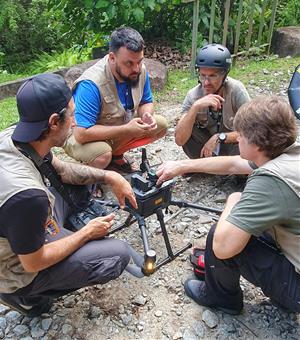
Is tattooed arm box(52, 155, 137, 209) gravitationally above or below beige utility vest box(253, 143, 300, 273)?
below

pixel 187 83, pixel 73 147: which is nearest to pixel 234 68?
pixel 187 83

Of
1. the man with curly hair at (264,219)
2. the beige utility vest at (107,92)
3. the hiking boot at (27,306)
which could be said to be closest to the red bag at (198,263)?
the man with curly hair at (264,219)

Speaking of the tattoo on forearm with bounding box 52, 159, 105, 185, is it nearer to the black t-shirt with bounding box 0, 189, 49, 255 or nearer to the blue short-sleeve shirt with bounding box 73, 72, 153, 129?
the blue short-sleeve shirt with bounding box 73, 72, 153, 129

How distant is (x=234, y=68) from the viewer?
7219 mm

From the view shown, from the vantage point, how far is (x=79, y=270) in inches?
97.3

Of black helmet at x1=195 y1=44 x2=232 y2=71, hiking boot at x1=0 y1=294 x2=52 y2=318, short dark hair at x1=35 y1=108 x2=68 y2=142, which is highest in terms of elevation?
short dark hair at x1=35 y1=108 x2=68 y2=142

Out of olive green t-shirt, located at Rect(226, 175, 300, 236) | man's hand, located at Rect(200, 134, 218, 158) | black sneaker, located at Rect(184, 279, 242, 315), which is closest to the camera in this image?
olive green t-shirt, located at Rect(226, 175, 300, 236)

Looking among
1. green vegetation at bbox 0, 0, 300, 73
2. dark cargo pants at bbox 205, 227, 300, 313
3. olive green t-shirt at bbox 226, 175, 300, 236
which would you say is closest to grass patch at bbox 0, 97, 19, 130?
green vegetation at bbox 0, 0, 300, 73

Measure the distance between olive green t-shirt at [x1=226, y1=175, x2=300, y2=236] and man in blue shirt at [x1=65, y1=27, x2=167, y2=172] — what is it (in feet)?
6.05

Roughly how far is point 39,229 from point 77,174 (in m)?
0.93

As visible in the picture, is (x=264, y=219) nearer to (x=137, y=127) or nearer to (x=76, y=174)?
(x=76, y=174)

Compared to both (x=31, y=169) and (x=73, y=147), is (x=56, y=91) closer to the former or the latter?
(x=31, y=169)

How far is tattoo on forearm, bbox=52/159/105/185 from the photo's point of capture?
3031 mm

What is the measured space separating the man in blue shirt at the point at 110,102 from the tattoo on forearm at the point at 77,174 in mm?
732
